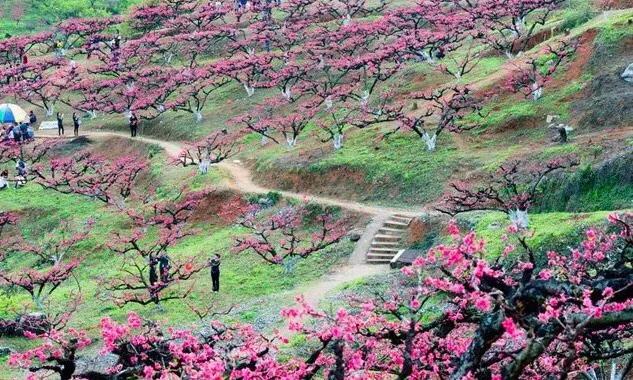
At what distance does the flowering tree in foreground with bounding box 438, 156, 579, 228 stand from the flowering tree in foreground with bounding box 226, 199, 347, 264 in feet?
16.9

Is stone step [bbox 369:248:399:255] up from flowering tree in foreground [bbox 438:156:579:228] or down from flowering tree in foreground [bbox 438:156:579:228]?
down

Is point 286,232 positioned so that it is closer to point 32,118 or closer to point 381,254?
point 381,254

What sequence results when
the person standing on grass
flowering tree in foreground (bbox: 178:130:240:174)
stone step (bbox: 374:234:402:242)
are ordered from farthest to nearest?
the person standing on grass → flowering tree in foreground (bbox: 178:130:240:174) → stone step (bbox: 374:234:402:242)

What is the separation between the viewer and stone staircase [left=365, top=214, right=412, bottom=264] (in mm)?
34062

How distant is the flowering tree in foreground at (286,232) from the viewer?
3497cm

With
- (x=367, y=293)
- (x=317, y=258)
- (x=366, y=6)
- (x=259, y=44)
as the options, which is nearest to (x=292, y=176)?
(x=317, y=258)

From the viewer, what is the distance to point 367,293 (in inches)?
1141

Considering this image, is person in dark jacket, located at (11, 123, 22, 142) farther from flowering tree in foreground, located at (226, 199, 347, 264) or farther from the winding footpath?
flowering tree in foreground, located at (226, 199, 347, 264)

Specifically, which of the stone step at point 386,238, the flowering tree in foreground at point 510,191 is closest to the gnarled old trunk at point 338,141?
the flowering tree in foreground at point 510,191

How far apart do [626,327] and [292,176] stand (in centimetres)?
3004

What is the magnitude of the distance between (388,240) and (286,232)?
5.41m

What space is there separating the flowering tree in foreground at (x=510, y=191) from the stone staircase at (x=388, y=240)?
76.1 inches

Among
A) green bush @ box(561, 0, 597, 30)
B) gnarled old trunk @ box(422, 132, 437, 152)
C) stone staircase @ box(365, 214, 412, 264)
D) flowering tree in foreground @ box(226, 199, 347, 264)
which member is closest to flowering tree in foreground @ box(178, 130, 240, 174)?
flowering tree in foreground @ box(226, 199, 347, 264)

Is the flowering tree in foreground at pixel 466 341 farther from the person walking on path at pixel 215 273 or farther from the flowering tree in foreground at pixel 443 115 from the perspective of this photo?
the flowering tree in foreground at pixel 443 115
